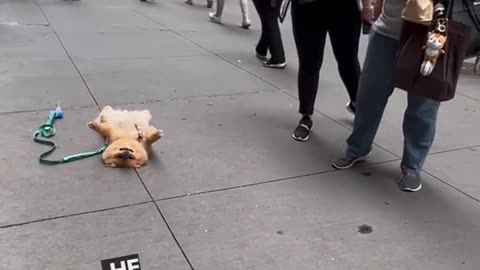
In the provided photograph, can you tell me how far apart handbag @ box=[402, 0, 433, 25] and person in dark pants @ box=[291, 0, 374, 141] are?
727 millimetres

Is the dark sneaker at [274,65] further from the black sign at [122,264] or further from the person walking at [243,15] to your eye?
the black sign at [122,264]

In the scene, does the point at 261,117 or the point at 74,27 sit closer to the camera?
the point at 261,117

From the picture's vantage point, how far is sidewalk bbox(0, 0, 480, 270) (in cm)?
287

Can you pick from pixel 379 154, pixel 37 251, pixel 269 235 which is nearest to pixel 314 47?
pixel 379 154

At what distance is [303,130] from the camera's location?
4438 mm

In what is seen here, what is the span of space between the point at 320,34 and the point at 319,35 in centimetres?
1

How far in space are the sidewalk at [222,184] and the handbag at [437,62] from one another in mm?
728

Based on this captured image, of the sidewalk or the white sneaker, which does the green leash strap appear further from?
the white sneaker

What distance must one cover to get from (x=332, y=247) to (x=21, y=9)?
8766 millimetres

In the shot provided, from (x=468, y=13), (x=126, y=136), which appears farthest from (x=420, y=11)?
(x=126, y=136)

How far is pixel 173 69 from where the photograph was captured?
641 centimetres

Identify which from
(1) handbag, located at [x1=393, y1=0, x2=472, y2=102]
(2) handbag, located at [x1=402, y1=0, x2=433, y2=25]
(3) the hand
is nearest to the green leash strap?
(3) the hand

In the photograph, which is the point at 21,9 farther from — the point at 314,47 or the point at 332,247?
the point at 332,247

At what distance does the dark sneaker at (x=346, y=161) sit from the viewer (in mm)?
3920
